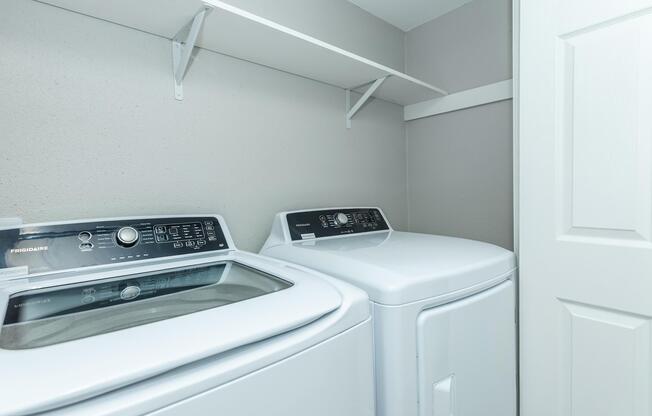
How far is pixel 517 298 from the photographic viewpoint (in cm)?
132

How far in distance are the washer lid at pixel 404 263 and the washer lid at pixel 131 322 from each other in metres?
0.16

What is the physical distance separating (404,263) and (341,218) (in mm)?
665

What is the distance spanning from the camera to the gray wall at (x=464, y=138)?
1821 mm

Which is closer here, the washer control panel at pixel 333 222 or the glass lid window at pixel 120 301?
the glass lid window at pixel 120 301

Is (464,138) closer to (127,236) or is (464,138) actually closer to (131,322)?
(127,236)

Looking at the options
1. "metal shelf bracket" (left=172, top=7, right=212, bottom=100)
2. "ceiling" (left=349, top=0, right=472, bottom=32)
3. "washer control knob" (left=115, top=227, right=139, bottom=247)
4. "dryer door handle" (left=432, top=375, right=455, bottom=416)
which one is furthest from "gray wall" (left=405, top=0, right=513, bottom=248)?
"washer control knob" (left=115, top=227, right=139, bottom=247)

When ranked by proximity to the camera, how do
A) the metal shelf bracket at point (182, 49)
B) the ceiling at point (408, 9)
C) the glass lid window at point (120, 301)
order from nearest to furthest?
1. the glass lid window at point (120, 301)
2. the metal shelf bracket at point (182, 49)
3. the ceiling at point (408, 9)

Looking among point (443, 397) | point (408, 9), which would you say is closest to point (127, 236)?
point (443, 397)

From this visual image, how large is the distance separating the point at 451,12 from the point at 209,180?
1775 millimetres

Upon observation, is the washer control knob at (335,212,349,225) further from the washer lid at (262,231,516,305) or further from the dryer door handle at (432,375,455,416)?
the dryer door handle at (432,375,455,416)

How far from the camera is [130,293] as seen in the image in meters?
0.88

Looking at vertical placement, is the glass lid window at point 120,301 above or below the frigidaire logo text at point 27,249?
below

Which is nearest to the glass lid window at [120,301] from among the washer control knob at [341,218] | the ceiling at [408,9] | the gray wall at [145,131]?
the gray wall at [145,131]

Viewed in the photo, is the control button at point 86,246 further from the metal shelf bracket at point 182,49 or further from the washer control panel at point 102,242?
the metal shelf bracket at point 182,49
